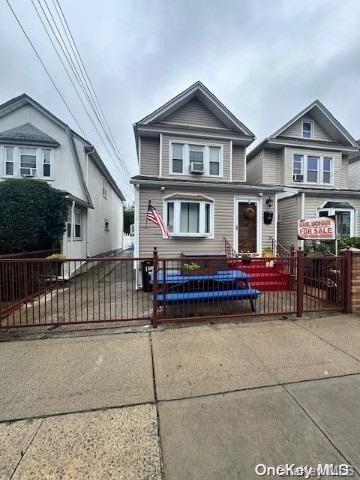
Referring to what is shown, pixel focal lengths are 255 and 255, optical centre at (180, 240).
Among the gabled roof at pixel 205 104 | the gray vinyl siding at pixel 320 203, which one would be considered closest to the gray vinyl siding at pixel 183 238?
the gabled roof at pixel 205 104

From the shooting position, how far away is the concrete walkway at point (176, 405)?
197cm

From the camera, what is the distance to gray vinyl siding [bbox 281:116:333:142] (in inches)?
522

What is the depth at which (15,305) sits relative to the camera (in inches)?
211

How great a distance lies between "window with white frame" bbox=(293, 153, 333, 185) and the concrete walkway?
425 inches

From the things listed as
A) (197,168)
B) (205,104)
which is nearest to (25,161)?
(197,168)

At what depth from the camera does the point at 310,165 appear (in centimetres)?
1339

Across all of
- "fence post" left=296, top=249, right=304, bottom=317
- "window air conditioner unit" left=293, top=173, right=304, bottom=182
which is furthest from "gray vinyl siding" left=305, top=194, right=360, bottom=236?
"fence post" left=296, top=249, right=304, bottom=317

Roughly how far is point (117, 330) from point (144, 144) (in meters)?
8.18

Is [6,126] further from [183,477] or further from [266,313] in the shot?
[183,477]

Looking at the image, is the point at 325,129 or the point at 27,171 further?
the point at 325,129

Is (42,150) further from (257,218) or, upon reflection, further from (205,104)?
(257,218)

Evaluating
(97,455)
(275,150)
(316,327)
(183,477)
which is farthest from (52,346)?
(275,150)

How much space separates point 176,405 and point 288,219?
12.3 meters

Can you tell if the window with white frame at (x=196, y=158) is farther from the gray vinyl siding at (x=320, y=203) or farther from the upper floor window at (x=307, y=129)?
the upper floor window at (x=307, y=129)
